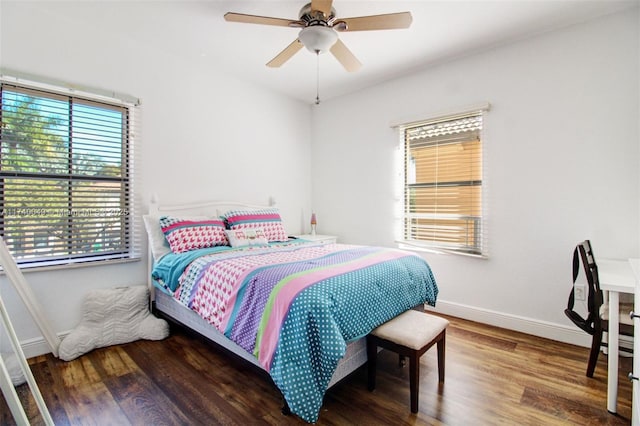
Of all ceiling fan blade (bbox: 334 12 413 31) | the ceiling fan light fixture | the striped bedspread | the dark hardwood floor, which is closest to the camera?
the striped bedspread

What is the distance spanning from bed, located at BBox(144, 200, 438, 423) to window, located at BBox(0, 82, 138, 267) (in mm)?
335

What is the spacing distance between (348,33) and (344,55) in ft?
1.12

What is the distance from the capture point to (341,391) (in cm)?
186

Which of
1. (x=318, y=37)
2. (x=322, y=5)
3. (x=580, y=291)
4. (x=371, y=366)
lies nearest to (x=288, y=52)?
(x=318, y=37)

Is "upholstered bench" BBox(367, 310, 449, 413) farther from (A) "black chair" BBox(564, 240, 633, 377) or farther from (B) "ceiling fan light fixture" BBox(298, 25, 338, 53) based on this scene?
(B) "ceiling fan light fixture" BBox(298, 25, 338, 53)

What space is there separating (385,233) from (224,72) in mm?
2639

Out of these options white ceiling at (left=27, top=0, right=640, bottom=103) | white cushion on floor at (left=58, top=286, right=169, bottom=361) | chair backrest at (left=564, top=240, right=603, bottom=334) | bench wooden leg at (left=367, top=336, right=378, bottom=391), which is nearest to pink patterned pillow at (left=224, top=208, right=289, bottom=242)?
white cushion on floor at (left=58, top=286, right=169, bottom=361)

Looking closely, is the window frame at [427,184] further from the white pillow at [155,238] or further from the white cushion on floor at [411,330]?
the white pillow at [155,238]

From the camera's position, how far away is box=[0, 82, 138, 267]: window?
7.36ft

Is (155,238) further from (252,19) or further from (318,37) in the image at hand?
(318,37)

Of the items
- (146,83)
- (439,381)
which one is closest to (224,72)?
(146,83)

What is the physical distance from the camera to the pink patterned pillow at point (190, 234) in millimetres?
2643

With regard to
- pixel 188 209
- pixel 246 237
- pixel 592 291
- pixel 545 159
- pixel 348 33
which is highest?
pixel 348 33

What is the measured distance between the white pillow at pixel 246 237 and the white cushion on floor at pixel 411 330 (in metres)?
1.55
